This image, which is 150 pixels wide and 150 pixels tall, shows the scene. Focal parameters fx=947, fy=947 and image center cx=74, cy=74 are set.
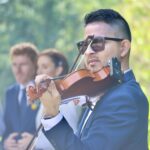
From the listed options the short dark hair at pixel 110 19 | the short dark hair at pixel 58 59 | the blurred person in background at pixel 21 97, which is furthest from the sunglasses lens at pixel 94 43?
the blurred person in background at pixel 21 97

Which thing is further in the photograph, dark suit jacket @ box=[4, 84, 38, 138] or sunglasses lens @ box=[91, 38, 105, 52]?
dark suit jacket @ box=[4, 84, 38, 138]

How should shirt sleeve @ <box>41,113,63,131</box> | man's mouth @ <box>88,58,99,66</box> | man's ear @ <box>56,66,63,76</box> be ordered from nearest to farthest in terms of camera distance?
shirt sleeve @ <box>41,113,63,131</box>
man's mouth @ <box>88,58,99,66</box>
man's ear @ <box>56,66,63,76</box>

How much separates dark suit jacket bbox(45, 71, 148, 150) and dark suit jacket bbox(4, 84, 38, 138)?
3.60 m

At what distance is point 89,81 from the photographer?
229 inches

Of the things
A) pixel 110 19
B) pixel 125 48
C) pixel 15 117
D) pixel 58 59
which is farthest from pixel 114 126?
pixel 15 117

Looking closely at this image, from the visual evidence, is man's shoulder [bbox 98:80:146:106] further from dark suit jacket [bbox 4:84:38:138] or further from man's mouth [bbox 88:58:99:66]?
dark suit jacket [bbox 4:84:38:138]

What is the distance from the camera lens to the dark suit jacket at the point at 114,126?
214 inches

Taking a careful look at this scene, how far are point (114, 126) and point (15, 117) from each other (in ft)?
13.8

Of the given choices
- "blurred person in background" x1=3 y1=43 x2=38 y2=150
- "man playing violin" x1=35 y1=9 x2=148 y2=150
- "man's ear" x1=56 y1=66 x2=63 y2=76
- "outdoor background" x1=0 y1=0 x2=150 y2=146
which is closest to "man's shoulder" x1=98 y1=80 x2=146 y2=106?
"man playing violin" x1=35 y1=9 x2=148 y2=150

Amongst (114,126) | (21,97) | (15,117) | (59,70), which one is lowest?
(15,117)

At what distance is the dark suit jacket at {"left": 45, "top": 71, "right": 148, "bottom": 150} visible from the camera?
5.45 metres

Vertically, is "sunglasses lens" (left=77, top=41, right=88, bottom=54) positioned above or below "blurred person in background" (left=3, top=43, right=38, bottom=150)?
above

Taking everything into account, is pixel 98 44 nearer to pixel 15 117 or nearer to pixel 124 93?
pixel 124 93

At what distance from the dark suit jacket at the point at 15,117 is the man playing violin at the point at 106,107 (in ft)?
11.0
